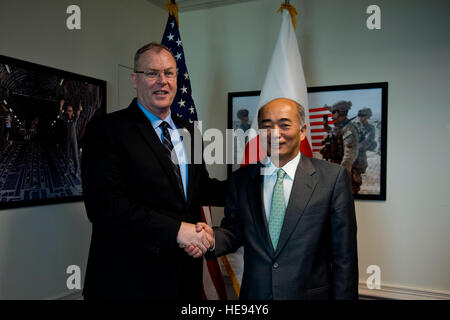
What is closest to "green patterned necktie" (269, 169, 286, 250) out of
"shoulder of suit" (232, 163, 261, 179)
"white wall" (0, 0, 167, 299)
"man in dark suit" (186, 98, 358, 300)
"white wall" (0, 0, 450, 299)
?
"man in dark suit" (186, 98, 358, 300)

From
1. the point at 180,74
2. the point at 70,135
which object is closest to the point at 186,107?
the point at 180,74

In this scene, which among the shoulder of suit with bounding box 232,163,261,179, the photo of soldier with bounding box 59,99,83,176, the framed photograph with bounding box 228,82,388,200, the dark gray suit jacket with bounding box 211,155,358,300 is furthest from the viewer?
the framed photograph with bounding box 228,82,388,200

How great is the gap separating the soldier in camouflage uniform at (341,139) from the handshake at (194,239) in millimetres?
1656

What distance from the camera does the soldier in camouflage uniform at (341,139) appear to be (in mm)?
2953

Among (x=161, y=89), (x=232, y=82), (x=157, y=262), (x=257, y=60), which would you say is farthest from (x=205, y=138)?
(x=157, y=262)

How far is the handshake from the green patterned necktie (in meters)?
0.33

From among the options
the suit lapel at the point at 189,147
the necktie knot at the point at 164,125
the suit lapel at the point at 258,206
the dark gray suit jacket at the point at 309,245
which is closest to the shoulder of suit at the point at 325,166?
the dark gray suit jacket at the point at 309,245

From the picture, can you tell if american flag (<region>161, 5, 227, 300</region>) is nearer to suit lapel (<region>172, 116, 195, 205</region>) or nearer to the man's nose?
suit lapel (<region>172, 116, 195, 205</region>)

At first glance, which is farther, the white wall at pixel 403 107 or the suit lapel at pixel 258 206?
the white wall at pixel 403 107

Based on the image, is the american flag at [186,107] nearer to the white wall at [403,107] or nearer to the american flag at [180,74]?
the american flag at [180,74]

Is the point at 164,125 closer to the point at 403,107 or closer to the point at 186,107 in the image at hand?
the point at 186,107

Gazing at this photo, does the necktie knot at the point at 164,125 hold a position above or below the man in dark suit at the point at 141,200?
above

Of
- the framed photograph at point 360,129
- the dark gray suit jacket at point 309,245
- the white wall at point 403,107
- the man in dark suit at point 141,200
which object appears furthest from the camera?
the framed photograph at point 360,129

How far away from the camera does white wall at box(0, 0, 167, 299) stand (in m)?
2.26
